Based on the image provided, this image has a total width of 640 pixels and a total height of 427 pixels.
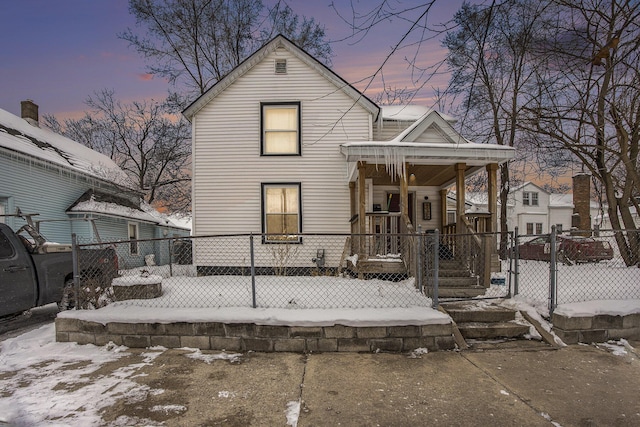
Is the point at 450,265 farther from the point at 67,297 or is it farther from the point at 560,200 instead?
Result: the point at 560,200

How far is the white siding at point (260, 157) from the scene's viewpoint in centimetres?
972

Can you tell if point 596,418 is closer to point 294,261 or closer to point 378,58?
point 378,58

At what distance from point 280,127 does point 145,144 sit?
1492cm

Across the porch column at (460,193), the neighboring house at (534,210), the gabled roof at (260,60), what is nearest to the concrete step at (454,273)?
the porch column at (460,193)

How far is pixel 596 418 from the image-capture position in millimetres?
2664

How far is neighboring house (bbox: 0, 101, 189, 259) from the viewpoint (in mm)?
10289

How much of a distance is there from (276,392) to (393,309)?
6.41ft

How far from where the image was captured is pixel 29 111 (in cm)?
1417

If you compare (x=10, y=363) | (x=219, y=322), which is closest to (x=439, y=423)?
(x=219, y=322)

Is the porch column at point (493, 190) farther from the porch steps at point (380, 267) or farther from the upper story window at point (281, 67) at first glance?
the upper story window at point (281, 67)

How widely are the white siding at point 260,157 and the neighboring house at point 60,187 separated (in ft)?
11.4

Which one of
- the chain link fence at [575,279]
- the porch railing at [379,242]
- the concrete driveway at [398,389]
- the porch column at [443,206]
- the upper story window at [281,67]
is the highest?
the upper story window at [281,67]

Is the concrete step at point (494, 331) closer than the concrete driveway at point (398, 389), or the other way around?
the concrete driveway at point (398, 389)

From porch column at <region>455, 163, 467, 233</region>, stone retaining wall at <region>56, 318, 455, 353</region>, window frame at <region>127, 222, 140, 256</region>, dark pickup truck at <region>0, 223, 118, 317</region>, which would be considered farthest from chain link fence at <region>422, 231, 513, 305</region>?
window frame at <region>127, 222, 140, 256</region>
